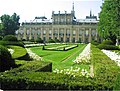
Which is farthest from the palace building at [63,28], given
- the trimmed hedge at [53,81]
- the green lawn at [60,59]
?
the trimmed hedge at [53,81]

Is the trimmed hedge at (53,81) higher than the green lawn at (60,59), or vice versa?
the trimmed hedge at (53,81)

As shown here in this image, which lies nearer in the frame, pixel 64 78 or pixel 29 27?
pixel 64 78

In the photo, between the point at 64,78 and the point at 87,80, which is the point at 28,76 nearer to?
the point at 64,78

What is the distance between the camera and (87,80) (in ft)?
18.1

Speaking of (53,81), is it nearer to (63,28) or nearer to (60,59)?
(60,59)

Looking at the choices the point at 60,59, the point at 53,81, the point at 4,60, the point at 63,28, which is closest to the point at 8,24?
the point at 63,28

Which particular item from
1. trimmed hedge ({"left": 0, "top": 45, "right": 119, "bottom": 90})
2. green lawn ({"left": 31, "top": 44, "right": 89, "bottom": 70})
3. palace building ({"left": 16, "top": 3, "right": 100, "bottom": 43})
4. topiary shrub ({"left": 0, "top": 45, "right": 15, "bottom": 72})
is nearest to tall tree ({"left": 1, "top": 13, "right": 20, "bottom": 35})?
palace building ({"left": 16, "top": 3, "right": 100, "bottom": 43})

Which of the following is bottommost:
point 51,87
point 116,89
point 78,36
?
point 78,36

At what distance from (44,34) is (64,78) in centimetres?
7433

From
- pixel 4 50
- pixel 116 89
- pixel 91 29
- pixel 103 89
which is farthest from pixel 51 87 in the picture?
pixel 91 29

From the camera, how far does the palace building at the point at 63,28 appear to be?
7650cm

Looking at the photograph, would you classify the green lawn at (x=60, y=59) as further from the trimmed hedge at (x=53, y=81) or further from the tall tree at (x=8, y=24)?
the tall tree at (x=8, y=24)

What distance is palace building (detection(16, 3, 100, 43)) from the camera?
76.5m

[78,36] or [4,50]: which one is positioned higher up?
[4,50]
